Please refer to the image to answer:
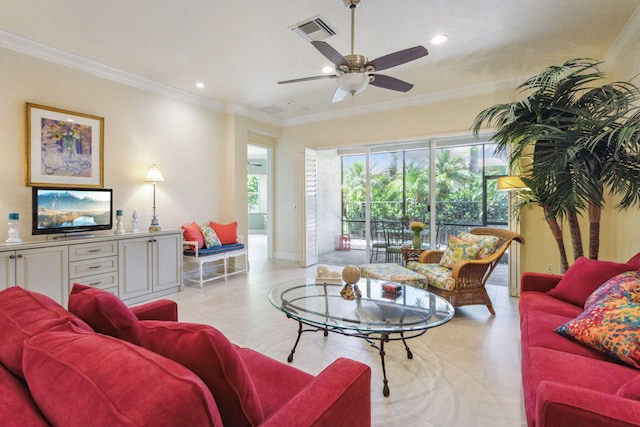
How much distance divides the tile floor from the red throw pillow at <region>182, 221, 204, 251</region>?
2.69 feet

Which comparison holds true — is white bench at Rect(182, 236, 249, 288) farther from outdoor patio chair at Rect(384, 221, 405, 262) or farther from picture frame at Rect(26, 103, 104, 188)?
outdoor patio chair at Rect(384, 221, 405, 262)

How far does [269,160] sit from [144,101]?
2.69m

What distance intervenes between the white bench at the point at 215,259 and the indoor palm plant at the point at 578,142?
389 centimetres

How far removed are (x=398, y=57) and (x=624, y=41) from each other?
247 centimetres

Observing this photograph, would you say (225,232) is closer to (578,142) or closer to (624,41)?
(578,142)

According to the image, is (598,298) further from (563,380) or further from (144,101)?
(144,101)

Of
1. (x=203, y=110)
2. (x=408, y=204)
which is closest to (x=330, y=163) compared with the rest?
(x=408, y=204)

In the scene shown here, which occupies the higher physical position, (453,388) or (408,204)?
(408,204)

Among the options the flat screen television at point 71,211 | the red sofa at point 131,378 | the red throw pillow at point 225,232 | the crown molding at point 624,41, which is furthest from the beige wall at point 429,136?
the red sofa at point 131,378

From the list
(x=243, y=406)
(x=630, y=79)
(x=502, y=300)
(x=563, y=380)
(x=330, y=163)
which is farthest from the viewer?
(x=330, y=163)

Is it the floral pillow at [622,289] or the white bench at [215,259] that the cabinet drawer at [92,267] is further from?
the floral pillow at [622,289]

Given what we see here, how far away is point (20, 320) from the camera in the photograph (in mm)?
1020

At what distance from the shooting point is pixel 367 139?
543 centimetres

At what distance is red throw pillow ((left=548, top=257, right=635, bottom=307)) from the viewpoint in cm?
222
